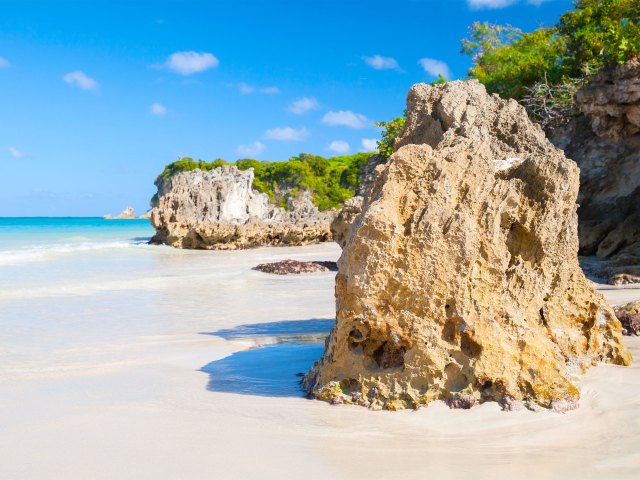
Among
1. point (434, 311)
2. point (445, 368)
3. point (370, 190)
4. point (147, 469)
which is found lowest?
point (147, 469)

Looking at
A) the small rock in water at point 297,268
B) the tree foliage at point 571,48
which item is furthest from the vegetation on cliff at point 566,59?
the small rock in water at point 297,268

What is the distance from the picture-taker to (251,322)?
8.74 metres

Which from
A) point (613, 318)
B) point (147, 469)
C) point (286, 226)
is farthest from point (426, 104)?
point (286, 226)

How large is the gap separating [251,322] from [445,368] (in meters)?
4.82

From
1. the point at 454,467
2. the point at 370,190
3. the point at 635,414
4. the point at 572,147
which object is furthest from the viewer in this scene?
the point at 572,147

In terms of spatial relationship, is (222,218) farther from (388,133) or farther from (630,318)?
(630,318)

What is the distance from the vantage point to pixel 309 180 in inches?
2462

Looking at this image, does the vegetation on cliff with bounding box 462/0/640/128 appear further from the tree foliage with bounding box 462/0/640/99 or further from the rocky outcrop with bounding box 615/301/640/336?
the rocky outcrop with bounding box 615/301/640/336

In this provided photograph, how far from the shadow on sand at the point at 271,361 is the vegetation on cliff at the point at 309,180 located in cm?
5164

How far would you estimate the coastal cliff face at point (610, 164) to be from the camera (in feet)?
41.4

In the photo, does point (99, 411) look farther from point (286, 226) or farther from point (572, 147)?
point (286, 226)

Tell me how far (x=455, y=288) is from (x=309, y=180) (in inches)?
2305

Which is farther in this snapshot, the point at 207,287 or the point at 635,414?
the point at 207,287

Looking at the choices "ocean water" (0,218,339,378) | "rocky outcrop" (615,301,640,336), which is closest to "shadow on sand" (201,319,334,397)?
"ocean water" (0,218,339,378)
